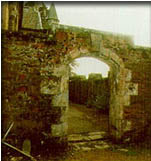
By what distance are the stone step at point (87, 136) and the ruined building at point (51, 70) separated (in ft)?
2.08

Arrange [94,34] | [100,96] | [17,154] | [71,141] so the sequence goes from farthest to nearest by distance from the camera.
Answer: [100,96]
[71,141]
[94,34]
[17,154]

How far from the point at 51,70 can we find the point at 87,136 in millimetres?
2620

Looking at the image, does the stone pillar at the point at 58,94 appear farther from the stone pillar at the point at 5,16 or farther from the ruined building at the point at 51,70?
the stone pillar at the point at 5,16

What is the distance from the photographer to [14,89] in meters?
4.39

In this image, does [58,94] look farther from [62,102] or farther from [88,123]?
[88,123]

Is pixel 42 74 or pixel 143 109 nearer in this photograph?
pixel 42 74

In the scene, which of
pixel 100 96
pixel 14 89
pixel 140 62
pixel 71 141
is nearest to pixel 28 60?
pixel 14 89

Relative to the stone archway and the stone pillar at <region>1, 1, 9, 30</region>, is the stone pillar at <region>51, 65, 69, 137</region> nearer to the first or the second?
the stone archway

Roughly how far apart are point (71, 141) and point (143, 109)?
229cm

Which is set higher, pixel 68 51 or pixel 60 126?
pixel 68 51

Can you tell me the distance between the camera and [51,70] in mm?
4660

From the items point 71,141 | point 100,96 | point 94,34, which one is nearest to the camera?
point 94,34

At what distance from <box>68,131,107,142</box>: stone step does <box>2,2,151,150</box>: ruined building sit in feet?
2.08

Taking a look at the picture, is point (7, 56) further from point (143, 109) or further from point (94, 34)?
point (143, 109)
